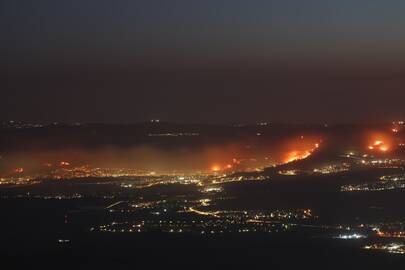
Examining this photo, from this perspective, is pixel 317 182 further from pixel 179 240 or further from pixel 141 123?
pixel 141 123

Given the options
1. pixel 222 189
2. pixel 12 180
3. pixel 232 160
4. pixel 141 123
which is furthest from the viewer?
pixel 141 123

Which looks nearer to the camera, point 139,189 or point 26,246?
point 26,246

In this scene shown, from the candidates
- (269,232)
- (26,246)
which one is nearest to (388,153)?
(269,232)

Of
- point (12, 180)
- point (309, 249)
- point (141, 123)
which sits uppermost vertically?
point (141, 123)

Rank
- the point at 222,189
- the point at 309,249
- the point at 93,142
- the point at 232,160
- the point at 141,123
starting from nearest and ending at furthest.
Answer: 1. the point at 309,249
2. the point at 222,189
3. the point at 232,160
4. the point at 93,142
5. the point at 141,123

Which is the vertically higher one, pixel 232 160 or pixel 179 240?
pixel 232 160

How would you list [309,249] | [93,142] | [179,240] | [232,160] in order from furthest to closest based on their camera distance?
[93,142] → [232,160] → [179,240] → [309,249]

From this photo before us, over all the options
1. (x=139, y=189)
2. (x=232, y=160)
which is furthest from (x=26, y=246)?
(x=232, y=160)

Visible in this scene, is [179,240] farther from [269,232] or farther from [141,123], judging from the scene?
[141,123]

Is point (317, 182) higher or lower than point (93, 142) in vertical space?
lower
